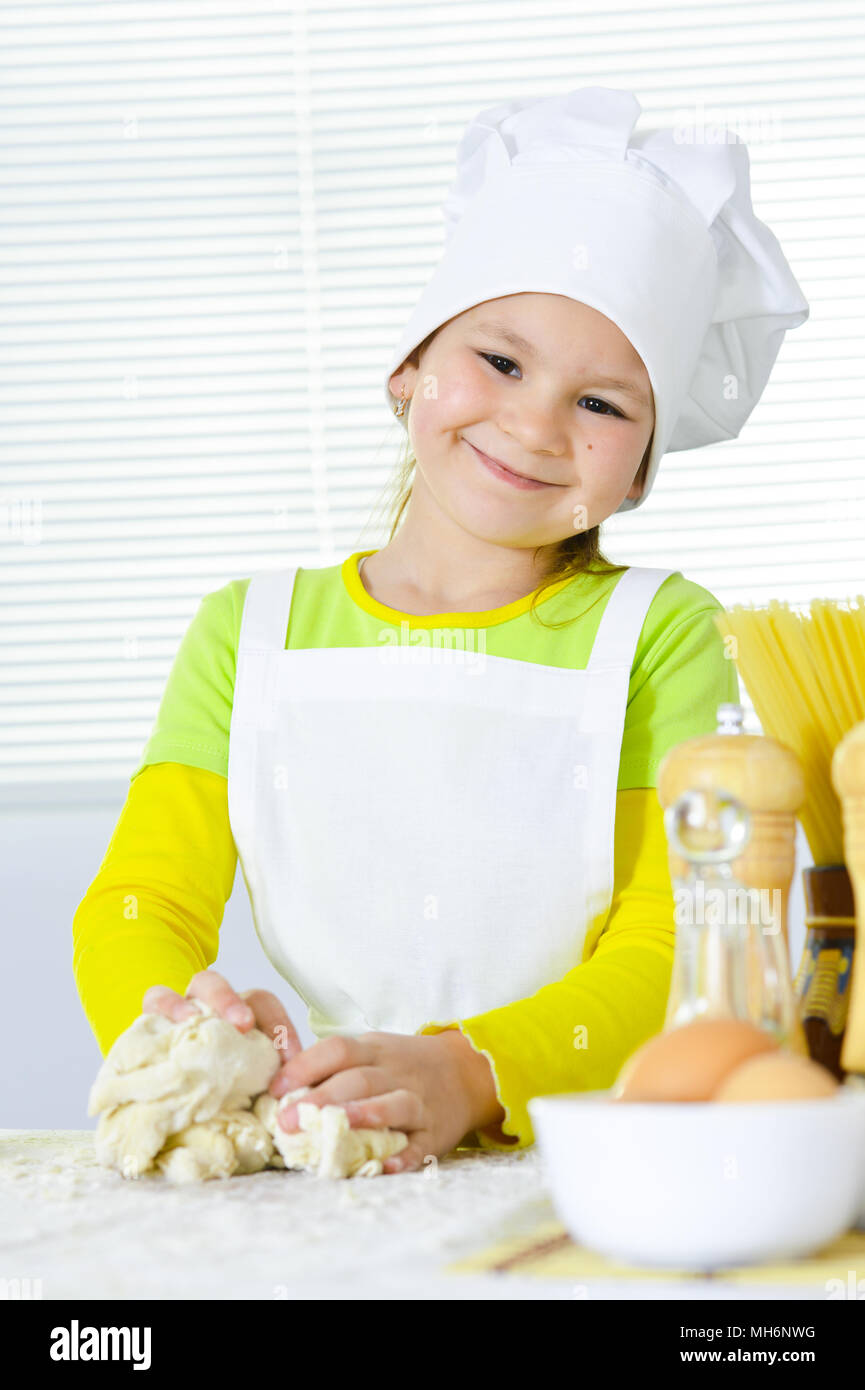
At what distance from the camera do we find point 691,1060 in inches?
15.5

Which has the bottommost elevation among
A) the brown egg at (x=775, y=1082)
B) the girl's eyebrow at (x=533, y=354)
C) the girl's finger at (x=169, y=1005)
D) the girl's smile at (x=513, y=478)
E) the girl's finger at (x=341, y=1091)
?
the girl's finger at (x=341, y=1091)

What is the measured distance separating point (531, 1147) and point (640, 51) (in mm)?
1534

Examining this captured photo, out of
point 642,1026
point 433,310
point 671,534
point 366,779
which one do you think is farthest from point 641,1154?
point 671,534

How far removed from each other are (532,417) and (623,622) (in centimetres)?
14

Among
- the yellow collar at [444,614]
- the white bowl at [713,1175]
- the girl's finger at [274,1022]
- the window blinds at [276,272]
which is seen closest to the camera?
the white bowl at [713,1175]

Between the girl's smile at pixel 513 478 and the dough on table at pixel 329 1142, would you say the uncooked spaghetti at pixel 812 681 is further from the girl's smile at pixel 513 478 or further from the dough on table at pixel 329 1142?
the girl's smile at pixel 513 478

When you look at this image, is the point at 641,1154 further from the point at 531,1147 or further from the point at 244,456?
the point at 244,456

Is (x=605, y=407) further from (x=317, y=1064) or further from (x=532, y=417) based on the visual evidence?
(x=317, y=1064)

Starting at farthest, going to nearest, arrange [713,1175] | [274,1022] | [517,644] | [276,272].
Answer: [276,272], [517,644], [274,1022], [713,1175]

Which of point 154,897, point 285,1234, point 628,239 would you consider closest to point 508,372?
point 628,239

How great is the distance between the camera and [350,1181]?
54 cm

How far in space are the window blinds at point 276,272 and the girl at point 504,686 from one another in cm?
81

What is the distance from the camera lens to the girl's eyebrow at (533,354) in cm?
89

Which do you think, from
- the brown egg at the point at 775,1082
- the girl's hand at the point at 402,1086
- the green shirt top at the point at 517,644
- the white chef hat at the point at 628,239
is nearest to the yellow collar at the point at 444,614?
the green shirt top at the point at 517,644
